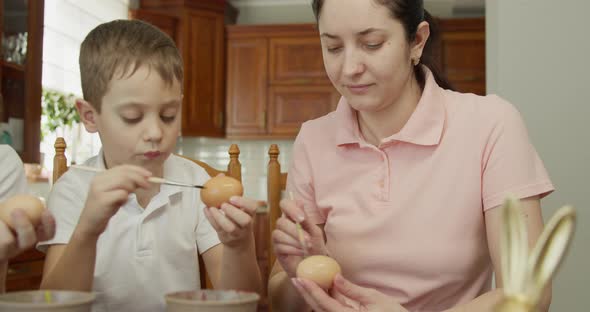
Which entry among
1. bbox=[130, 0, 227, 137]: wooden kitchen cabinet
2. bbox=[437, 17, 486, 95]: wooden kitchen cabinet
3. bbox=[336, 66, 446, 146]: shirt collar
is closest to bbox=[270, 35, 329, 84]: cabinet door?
bbox=[130, 0, 227, 137]: wooden kitchen cabinet

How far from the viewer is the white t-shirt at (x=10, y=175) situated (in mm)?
1241

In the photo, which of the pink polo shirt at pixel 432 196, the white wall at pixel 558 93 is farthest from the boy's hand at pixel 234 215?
the white wall at pixel 558 93

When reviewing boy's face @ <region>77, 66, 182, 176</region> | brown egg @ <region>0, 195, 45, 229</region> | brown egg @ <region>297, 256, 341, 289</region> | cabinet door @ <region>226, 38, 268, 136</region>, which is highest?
cabinet door @ <region>226, 38, 268, 136</region>

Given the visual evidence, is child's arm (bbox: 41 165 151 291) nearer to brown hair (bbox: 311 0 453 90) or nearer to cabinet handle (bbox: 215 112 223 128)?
brown hair (bbox: 311 0 453 90)

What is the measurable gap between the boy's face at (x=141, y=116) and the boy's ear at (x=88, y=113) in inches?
1.7

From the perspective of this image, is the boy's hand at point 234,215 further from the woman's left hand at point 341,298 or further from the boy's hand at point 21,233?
the boy's hand at point 21,233

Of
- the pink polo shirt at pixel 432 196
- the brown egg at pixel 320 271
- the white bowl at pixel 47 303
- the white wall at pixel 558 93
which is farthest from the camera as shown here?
the white wall at pixel 558 93

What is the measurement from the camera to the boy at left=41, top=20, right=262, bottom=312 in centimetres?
92

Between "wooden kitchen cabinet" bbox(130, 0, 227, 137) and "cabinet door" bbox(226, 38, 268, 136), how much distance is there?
0.29ft

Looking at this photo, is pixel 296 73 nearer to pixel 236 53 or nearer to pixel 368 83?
pixel 236 53

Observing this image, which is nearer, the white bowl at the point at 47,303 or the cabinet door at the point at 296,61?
the white bowl at the point at 47,303

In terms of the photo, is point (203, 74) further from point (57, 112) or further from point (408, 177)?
point (408, 177)

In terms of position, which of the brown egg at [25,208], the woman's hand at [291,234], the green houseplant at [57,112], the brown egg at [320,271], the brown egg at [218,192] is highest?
the green houseplant at [57,112]

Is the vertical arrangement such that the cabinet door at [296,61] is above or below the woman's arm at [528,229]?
above
